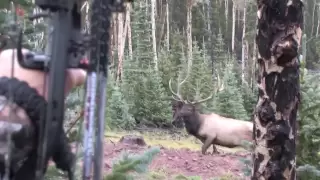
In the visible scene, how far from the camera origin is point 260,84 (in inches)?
124

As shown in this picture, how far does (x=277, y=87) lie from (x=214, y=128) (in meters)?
6.60

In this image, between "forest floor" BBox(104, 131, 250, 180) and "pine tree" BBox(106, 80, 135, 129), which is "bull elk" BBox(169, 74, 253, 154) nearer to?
"forest floor" BBox(104, 131, 250, 180)

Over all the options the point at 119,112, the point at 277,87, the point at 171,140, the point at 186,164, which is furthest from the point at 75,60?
the point at 119,112

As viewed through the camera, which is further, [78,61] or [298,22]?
[298,22]

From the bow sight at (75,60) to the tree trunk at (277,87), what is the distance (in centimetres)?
224

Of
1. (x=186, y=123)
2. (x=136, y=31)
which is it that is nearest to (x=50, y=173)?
(x=186, y=123)

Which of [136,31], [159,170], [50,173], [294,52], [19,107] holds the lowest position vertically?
[159,170]

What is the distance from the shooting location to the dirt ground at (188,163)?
7175 millimetres

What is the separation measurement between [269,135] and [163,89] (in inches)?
410

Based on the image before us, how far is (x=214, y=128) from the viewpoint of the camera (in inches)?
379

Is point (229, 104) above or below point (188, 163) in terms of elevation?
above

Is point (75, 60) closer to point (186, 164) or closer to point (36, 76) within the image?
point (36, 76)

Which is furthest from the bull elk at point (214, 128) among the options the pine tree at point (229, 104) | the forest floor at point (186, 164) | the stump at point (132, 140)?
the pine tree at point (229, 104)

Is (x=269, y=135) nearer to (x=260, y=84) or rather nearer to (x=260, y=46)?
(x=260, y=84)
